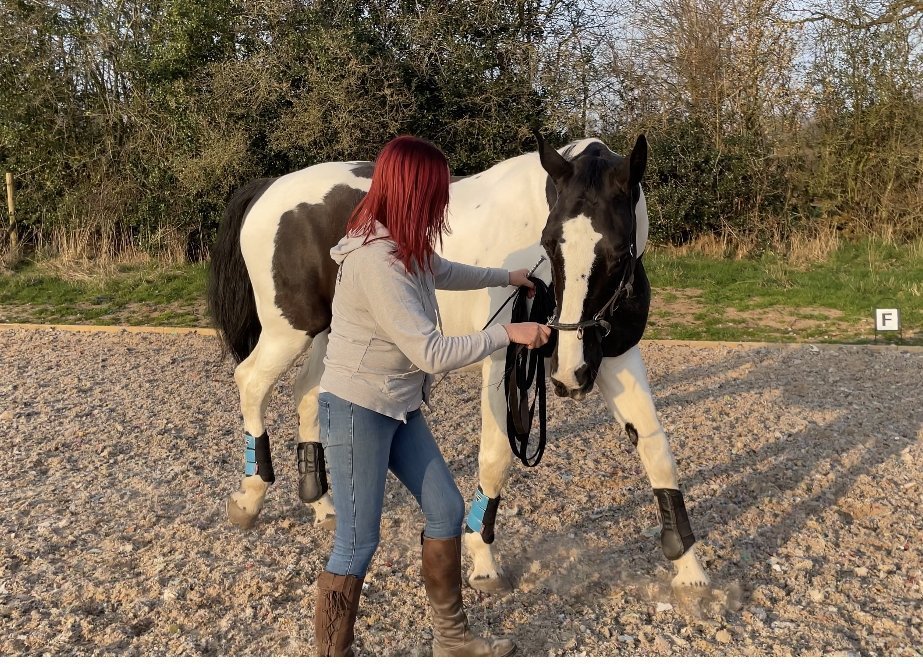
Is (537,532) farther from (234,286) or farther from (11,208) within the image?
(11,208)

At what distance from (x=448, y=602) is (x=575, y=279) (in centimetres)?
124

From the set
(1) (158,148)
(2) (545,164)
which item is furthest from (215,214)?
(2) (545,164)

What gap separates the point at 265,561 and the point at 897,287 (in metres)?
9.33

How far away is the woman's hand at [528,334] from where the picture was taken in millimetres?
2389

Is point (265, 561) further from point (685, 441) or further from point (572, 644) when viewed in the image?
point (685, 441)

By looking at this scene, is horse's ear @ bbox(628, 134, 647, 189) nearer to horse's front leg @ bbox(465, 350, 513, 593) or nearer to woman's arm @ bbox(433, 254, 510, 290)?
woman's arm @ bbox(433, 254, 510, 290)

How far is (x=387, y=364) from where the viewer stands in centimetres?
237

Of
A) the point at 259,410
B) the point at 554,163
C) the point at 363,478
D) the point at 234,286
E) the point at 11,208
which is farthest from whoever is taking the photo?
the point at 11,208

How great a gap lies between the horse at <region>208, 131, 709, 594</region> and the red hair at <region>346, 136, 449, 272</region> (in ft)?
2.13

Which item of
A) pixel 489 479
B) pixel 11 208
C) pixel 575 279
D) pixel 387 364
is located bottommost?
pixel 489 479

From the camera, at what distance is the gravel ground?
9.59 ft

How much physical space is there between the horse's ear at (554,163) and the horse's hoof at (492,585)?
176 cm

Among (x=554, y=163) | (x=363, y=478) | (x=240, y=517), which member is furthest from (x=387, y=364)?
(x=240, y=517)

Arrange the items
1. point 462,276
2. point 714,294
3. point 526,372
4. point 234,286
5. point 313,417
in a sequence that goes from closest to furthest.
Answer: point 462,276, point 526,372, point 313,417, point 234,286, point 714,294
